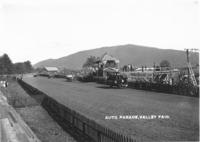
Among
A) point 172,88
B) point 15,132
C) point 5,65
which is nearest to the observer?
point 15,132

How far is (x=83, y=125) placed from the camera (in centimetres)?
1141

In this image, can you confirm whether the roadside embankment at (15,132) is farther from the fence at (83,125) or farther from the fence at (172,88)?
the fence at (172,88)

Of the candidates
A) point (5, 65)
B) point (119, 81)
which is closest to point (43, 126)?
point (119, 81)

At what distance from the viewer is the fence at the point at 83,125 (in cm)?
813

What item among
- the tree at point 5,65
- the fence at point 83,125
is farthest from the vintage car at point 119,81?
the tree at point 5,65

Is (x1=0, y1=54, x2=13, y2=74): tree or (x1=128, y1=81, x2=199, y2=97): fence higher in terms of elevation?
(x1=0, y1=54, x2=13, y2=74): tree

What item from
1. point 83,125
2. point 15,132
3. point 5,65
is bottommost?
point 15,132

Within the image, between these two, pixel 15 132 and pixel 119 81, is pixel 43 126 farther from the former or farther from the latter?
pixel 119 81

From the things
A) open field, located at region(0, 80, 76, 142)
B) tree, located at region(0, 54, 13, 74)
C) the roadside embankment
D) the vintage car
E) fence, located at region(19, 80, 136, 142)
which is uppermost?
tree, located at region(0, 54, 13, 74)

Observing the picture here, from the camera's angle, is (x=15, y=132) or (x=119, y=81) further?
(x=119, y=81)

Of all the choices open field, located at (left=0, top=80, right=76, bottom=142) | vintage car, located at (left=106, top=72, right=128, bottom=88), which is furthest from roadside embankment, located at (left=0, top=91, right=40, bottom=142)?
vintage car, located at (left=106, top=72, right=128, bottom=88)

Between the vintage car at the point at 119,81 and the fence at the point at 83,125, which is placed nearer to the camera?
the fence at the point at 83,125

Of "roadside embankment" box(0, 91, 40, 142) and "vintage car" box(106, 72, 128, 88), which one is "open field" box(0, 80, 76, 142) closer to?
"roadside embankment" box(0, 91, 40, 142)

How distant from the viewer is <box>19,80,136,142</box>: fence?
813cm
